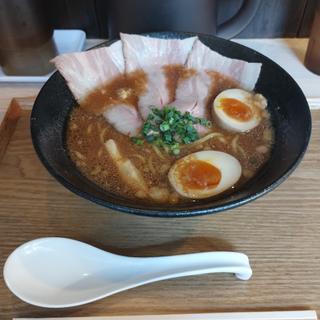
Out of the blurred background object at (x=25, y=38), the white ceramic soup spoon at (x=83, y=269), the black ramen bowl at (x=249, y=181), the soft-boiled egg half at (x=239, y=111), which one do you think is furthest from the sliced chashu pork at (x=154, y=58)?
the white ceramic soup spoon at (x=83, y=269)

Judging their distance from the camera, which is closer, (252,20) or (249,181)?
(249,181)

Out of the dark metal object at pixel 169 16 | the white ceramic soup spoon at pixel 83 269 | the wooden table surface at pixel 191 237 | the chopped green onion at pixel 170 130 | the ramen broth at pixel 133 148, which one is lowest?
the wooden table surface at pixel 191 237


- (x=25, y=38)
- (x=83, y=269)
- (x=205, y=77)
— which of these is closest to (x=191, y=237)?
(x=83, y=269)

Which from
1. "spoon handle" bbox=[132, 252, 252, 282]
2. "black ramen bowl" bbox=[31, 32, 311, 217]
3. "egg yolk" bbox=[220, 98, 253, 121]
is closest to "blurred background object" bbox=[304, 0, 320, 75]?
"black ramen bowl" bbox=[31, 32, 311, 217]

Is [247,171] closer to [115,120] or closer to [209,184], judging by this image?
[209,184]

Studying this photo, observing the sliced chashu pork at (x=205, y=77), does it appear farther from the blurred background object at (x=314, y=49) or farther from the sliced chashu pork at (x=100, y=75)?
the blurred background object at (x=314, y=49)

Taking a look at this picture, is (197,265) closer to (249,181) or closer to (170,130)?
(249,181)

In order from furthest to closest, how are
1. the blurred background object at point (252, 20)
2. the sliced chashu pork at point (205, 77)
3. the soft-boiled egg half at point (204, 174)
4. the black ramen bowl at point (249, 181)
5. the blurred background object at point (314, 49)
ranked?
the blurred background object at point (252, 20)
the blurred background object at point (314, 49)
the sliced chashu pork at point (205, 77)
the soft-boiled egg half at point (204, 174)
the black ramen bowl at point (249, 181)
